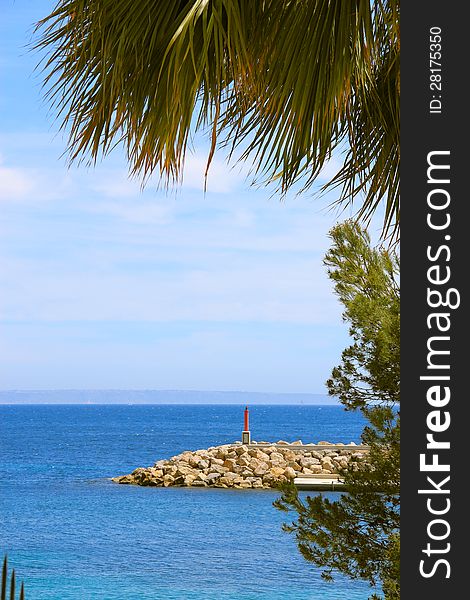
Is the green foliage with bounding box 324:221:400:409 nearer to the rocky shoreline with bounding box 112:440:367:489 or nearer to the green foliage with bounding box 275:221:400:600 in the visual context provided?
the green foliage with bounding box 275:221:400:600

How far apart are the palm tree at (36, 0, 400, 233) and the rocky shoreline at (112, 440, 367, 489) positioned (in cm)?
2581

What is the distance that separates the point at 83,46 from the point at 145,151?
0.27 meters

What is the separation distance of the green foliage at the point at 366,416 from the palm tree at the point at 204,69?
12.4 ft

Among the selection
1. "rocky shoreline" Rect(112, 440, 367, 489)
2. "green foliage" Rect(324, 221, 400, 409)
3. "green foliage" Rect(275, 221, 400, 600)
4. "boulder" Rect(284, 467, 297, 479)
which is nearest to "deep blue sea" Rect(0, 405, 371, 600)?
"rocky shoreline" Rect(112, 440, 367, 489)

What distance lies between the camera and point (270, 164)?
236 cm

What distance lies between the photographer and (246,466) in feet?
100

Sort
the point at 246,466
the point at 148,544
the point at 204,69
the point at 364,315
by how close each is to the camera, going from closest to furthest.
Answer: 1. the point at 204,69
2. the point at 364,315
3. the point at 148,544
4. the point at 246,466

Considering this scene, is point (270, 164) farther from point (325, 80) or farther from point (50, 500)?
point (50, 500)

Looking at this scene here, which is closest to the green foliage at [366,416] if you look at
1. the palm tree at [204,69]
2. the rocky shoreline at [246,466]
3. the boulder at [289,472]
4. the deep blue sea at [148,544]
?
the palm tree at [204,69]

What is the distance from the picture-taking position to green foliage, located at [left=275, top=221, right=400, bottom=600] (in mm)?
6016

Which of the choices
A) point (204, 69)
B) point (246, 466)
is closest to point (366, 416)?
point (204, 69)

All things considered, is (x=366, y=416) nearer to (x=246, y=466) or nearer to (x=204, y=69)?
(x=204, y=69)

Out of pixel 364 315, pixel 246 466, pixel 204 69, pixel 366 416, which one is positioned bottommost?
pixel 246 466

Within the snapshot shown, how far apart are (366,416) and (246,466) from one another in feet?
81.7
